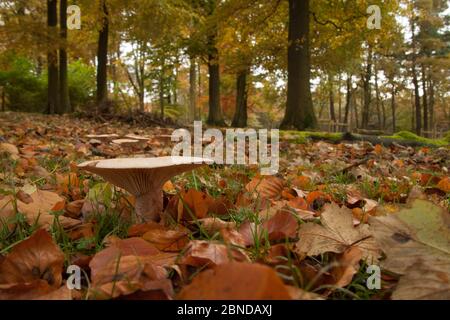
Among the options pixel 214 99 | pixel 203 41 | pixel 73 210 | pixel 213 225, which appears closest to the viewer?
pixel 213 225

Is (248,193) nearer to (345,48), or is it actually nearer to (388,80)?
(345,48)

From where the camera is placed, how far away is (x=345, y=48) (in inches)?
569

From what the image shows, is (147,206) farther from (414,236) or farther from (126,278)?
(414,236)

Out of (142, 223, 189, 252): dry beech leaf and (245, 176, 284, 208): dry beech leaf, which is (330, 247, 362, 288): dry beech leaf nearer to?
(142, 223, 189, 252): dry beech leaf

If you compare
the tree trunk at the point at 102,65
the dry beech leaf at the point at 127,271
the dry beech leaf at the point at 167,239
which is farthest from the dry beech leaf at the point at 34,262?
the tree trunk at the point at 102,65

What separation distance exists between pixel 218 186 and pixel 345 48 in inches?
543

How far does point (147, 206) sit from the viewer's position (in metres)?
1.48

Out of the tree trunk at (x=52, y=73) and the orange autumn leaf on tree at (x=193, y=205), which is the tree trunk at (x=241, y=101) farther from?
the orange autumn leaf on tree at (x=193, y=205)

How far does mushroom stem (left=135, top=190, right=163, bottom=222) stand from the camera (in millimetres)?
1469

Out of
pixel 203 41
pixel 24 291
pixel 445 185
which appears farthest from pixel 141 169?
pixel 203 41

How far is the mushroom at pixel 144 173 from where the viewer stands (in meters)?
1.18

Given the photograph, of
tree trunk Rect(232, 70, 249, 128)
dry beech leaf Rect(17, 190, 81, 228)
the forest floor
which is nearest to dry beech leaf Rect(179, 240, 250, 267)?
the forest floor

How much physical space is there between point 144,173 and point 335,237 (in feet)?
2.15

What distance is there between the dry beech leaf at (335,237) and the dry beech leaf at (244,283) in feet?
1.73
